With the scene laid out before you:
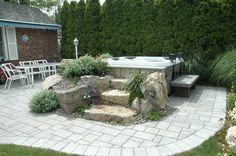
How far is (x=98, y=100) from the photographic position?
536 centimetres

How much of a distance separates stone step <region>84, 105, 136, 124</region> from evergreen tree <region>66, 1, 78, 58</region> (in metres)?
7.05

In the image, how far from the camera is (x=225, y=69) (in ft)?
20.9

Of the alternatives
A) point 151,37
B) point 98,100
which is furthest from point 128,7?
point 98,100

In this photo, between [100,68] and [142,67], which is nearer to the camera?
[142,67]

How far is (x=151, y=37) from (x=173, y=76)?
8.39ft

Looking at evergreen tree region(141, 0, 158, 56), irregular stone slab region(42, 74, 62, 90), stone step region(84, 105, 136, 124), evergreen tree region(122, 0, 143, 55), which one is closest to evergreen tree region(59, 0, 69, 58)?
evergreen tree region(122, 0, 143, 55)

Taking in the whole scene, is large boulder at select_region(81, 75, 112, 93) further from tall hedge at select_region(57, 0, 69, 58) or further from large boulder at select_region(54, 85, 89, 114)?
tall hedge at select_region(57, 0, 69, 58)

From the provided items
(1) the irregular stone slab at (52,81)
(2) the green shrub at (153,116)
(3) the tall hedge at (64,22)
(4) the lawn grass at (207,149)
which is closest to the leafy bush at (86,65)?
(1) the irregular stone slab at (52,81)

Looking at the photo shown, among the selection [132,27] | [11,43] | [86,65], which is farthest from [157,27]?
[11,43]

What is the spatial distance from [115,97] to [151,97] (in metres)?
0.97

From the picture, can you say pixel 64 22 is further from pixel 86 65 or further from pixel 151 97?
pixel 151 97

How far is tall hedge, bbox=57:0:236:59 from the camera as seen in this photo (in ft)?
24.0

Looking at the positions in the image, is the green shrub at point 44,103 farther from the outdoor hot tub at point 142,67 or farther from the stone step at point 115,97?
the outdoor hot tub at point 142,67

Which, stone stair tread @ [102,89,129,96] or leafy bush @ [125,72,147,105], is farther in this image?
stone stair tread @ [102,89,129,96]
